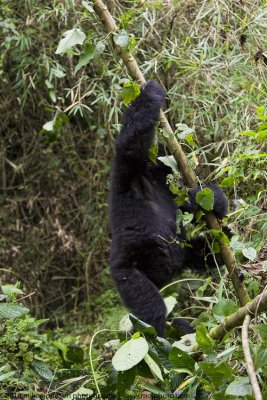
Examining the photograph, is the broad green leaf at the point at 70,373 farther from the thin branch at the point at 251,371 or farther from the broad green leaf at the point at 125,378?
the thin branch at the point at 251,371

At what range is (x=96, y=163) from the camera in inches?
214

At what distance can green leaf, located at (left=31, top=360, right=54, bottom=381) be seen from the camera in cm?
326

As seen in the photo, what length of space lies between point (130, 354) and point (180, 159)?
82cm

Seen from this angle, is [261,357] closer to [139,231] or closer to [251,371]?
[251,371]

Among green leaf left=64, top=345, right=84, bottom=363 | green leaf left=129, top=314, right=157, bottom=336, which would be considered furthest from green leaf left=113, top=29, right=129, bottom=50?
green leaf left=64, top=345, right=84, bottom=363

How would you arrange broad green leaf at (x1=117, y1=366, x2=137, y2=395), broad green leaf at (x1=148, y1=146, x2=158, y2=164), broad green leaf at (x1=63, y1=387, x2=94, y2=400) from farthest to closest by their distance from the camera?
broad green leaf at (x1=148, y1=146, x2=158, y2=164)
broad green leaf at (x1=63, y1=387, x2=94, y2=400)
broad green leaf at (x1=117, y1=366, x2=137, y2=395)

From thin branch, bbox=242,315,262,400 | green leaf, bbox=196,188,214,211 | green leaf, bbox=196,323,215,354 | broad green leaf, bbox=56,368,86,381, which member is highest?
thin branch, bbox=242,315,262,400

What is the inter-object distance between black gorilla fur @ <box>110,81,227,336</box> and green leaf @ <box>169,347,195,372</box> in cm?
111

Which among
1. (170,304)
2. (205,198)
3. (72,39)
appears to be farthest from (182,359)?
(170,304)

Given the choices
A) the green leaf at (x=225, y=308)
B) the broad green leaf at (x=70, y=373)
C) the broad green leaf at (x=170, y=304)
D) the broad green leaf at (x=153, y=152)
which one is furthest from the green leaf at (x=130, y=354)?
the broad green leaf at (x=170, y=304)

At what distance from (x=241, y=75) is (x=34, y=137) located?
2.31 metres

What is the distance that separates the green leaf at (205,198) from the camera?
267 centimetres

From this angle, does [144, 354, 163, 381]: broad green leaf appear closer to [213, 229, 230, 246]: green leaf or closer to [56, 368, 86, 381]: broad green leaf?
[213, 229, 230, 246]: green leaf

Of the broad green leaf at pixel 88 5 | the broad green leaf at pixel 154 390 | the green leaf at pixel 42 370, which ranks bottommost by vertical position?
the green leaf at pixel 42 370
